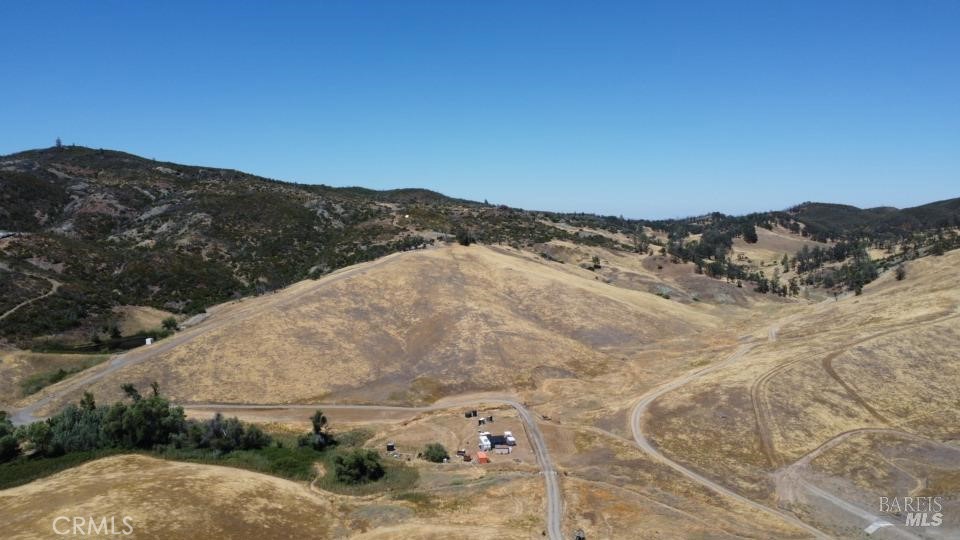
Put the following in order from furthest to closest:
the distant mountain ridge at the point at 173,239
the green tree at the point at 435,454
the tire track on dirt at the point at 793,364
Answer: the distant mountain ridge at the point at 173,239
the tire track on dirt at the point at 793,364
the green tree at the point at 435,454

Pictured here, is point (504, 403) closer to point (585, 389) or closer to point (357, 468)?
point (585, 389)

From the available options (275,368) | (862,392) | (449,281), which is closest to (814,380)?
(862,392)

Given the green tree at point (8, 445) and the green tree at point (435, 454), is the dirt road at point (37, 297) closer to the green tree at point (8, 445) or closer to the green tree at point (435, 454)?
the green tree at point (8, 445)

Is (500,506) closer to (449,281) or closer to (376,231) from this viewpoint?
(449,281)

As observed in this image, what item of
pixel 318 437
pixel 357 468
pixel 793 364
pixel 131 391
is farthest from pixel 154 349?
pixel 793 364

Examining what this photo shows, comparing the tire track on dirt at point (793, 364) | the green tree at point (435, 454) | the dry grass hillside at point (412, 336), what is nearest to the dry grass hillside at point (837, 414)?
the tire track on dirt at point (793, 364)
